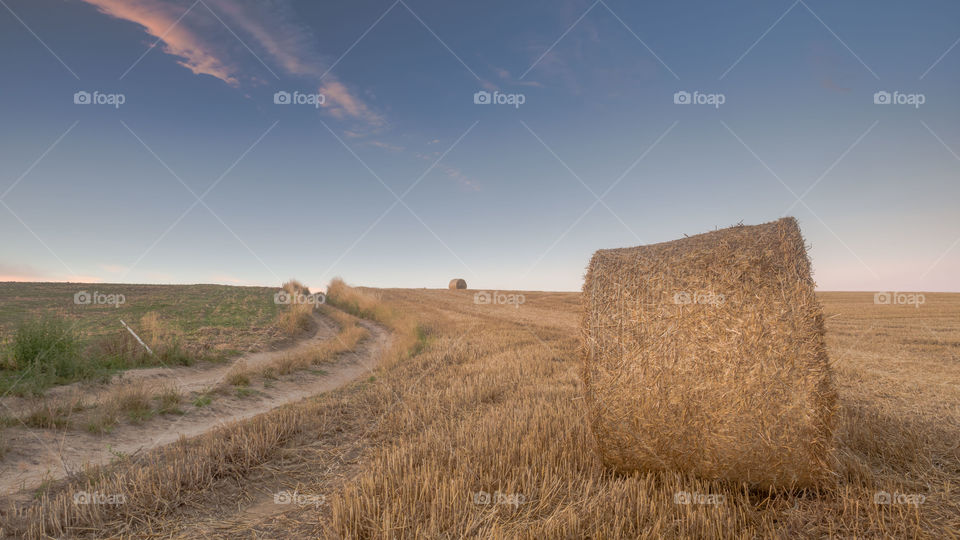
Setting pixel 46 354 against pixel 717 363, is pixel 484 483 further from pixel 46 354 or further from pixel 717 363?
pixel 46 354

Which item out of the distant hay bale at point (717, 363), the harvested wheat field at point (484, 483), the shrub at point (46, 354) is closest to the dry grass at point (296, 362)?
the shrub at point (46, 354)

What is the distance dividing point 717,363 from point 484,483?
8.84 feet

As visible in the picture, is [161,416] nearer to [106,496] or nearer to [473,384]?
[106,496]

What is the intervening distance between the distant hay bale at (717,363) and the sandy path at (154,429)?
6.12 metres

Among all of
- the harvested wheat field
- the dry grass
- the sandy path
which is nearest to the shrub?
the sandy path

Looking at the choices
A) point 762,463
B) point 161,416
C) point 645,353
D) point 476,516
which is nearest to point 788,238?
point 645,353

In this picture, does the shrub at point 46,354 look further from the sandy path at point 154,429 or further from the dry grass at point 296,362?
the dry grass at point 296,362

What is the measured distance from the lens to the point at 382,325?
24609mm

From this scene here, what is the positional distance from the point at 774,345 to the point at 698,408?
0.98 metres

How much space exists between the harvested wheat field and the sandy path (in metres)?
0.90

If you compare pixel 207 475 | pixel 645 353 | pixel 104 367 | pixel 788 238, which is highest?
pixel 788 238

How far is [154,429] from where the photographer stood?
23.6 feet

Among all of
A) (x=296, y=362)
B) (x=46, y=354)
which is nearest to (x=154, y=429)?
(x=46, y=354)

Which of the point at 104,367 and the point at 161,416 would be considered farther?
the point at 104,367
